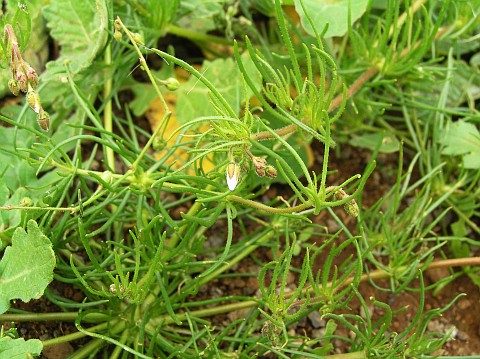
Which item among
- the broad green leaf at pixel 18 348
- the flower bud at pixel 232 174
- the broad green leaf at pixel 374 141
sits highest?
the flower bud at pixel 232 174

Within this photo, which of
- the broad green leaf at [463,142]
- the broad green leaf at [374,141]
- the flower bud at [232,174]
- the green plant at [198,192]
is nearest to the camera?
the flower bud at [232,174]

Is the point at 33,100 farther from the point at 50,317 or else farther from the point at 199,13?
the point at 199,13

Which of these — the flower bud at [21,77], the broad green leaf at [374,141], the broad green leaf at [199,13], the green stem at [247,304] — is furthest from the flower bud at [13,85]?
the broad green leaf at [374,141]

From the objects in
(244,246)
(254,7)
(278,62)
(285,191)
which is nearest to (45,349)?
(244,246)

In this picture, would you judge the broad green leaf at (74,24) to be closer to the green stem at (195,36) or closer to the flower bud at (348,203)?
the green stem at (195,36)

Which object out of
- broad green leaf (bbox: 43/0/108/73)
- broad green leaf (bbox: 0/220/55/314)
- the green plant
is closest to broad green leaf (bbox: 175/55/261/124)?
the green plant

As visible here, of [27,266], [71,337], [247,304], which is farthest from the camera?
[247,304]

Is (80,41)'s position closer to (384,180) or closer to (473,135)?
(384,180)

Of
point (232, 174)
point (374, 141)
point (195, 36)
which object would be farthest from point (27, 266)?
point (374, 141)
